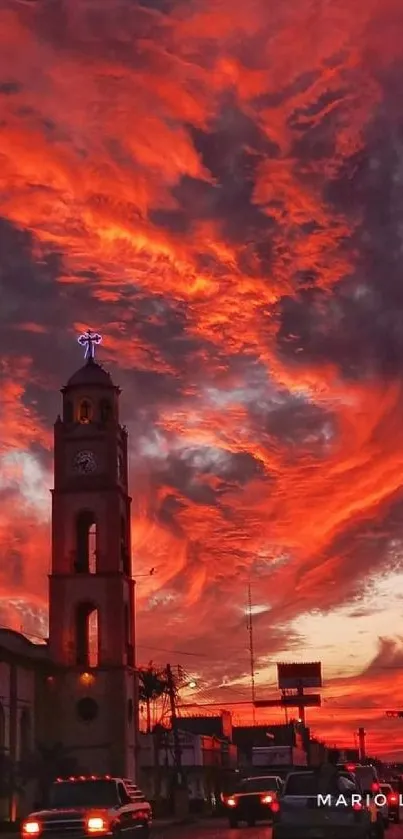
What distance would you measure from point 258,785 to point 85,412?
28.3m

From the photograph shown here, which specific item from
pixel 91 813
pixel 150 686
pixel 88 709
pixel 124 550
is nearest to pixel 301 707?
pixel 150 686

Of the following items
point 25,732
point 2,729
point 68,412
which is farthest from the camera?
point 68,412

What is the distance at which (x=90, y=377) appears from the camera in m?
67.4

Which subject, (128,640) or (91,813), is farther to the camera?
(128,640)

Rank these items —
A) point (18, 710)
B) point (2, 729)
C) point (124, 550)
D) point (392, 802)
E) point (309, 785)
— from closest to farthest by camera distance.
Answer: point (309, 785), point (392, 802), point (2, 729), point (18, 710), point (124, 550)

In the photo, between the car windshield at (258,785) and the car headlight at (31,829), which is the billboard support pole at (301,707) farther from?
the car headlight at (31,829)

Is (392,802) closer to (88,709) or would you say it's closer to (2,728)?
(2,728)

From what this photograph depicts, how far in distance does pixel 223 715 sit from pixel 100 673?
5923cm

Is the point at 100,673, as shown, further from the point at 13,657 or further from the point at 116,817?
the point at 116,817

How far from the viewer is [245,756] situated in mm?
114812

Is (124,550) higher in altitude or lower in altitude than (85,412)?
lower

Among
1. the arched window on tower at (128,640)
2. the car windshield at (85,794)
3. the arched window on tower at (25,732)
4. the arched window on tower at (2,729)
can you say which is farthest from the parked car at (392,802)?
the arched window on tower at (128,640)

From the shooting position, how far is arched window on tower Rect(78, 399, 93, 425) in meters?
67.2

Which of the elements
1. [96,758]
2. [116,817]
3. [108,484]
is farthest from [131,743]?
[116,817]
